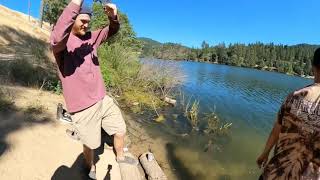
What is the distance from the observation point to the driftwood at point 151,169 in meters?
6.98

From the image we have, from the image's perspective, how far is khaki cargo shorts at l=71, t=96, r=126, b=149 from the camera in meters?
4.10

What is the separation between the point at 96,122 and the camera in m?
4.22

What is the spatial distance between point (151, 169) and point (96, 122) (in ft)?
11.0

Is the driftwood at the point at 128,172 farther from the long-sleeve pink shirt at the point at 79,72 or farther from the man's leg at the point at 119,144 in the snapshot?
the long-sleeve pink shirt at the point at 79,72

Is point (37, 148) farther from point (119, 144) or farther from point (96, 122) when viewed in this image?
point (96, 122)

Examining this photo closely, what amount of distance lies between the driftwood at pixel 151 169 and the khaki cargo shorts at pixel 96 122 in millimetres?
2763

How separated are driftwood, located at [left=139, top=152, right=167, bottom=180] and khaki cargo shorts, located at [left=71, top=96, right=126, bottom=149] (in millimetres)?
2763

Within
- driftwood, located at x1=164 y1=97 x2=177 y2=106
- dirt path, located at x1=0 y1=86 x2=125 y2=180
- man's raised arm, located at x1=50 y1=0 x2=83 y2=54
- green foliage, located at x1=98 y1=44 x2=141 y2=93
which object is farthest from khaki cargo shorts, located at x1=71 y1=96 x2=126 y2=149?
driftwood, located at x1=164 y1=97 x2=177 y2=106

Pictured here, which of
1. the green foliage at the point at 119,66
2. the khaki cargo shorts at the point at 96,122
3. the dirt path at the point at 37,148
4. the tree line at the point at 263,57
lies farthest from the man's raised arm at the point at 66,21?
the tree line at the point at 263,57

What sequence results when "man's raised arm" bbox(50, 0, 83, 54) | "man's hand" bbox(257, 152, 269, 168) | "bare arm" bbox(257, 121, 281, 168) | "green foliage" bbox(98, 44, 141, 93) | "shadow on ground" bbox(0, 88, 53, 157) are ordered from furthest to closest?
"green foliage" bbox(98, 44, 141, 93)
"shadow on ground" bbox(0, 88, 53, 157)
"man's raised arm" bbox(50, 0, 83, 54)
"man's hand" bbox(257, 152, 269, 168)
"bare arm" bbox(257, 121, 281, 168)

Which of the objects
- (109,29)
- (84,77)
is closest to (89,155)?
(84,77)

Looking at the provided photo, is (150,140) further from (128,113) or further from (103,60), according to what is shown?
(103,60)

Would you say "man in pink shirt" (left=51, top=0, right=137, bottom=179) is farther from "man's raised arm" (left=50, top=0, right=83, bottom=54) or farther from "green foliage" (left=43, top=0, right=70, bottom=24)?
A: "green foliage" (left=43, top=0, right=70, bottom=24)

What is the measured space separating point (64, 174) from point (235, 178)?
5.04 m
